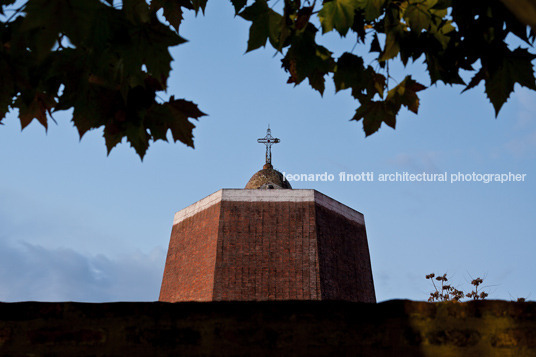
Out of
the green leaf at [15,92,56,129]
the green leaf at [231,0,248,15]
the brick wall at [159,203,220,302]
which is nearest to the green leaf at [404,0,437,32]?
the green leaf at [231,0,248,15]

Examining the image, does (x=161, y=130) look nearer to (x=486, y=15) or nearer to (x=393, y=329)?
(x=393, y=329)

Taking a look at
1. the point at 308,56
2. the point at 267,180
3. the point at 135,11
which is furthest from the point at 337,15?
the point at 267,180

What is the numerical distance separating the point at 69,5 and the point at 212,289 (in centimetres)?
1503

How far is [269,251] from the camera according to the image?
16.9 meters

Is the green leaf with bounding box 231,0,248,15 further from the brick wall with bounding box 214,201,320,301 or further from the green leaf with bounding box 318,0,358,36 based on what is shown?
the brick wall with bounding box 214,201,320,301

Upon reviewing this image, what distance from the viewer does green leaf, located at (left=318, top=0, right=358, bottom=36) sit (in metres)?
3.12

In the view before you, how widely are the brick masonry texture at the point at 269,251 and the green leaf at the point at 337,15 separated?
13.7 metres

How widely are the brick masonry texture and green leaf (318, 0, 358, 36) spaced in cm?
1374

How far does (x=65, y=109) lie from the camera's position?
281 cm

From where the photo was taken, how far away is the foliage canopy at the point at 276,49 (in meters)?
2.64

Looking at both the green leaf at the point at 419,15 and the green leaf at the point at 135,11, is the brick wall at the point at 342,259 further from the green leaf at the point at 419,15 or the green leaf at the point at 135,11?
the green leaf at the point at 135,11

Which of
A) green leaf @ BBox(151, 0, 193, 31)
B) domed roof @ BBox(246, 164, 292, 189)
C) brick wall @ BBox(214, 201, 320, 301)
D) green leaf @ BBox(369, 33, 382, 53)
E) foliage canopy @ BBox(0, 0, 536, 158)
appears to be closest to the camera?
foliage canopy @ BBox(0, 0, 536, 158)

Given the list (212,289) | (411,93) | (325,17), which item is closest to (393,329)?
(411,93)

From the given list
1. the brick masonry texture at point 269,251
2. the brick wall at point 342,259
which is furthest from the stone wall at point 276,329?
the brick wall at point 342,259
